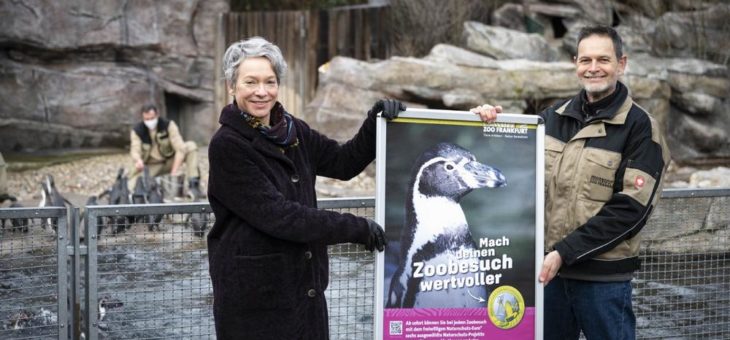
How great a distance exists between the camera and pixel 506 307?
3279 mm

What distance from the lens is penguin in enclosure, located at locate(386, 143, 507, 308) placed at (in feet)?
10.4

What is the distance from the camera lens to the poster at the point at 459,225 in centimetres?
316

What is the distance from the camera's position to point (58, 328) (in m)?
3.69

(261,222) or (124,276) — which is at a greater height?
(261,222)

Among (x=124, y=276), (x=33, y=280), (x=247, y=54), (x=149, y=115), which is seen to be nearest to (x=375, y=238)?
(x=247, y=54)

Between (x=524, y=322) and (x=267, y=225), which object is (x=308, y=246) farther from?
(x=524, y=322)

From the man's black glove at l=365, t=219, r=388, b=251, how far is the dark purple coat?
3cm

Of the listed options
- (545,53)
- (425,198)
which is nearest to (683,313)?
(425,198)

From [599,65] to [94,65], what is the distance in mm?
13869

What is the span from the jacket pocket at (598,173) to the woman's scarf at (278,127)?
3.36 feet

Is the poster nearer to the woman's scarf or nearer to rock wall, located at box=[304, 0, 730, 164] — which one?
the woman's scarf

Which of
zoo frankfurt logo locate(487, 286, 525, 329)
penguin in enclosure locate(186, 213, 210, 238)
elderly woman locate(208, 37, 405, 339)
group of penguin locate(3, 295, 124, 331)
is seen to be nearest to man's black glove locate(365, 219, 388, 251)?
elderly woman locate(208, 37, 405, 339)

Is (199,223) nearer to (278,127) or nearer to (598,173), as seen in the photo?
(278,127)

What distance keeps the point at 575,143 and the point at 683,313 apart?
1.61 meters
